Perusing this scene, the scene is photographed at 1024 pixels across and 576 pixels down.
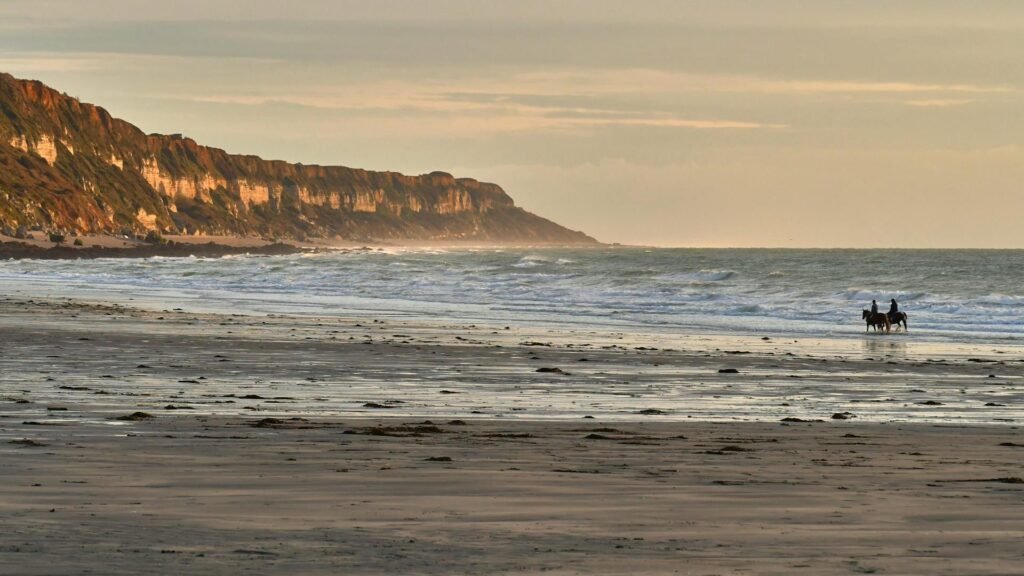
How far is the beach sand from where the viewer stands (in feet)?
22.3

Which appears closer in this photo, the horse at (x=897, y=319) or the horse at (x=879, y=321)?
the horse at (x=879, y=321)

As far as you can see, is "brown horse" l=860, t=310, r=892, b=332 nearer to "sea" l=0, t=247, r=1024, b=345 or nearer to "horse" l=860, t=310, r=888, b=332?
"horse" l=860, t=310, r=888, b=332

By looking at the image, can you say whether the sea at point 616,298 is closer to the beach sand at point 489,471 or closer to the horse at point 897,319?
the horse at point 897,319

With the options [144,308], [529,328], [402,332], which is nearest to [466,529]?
[402,332]

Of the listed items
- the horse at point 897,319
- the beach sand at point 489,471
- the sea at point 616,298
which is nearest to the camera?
the beach sand at point 489,471

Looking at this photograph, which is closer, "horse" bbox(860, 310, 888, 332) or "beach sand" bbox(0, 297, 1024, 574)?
"beach sand" bbox(0, 297, 1024, 574)

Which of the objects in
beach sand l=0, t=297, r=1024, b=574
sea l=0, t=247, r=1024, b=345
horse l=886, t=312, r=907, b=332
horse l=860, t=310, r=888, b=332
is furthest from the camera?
sea l=0, t=247, r=1024, b=345

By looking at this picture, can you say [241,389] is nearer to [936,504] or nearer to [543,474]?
[543,474]

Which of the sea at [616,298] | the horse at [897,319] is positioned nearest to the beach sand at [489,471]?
the horse at [897,319]

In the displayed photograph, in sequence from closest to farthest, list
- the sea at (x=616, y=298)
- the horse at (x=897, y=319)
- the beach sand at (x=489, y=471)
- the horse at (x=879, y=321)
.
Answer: the beach sand at (x=489, y=471), the horse at (x=879, y=321), the horse at (x=897, y=319), the sea at (x=616, y=298)

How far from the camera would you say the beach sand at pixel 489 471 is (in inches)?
267

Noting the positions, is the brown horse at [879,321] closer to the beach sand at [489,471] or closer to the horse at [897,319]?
the horse at [897,319]

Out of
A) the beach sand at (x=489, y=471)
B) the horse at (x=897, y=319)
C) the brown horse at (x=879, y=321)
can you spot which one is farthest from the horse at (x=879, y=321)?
the beach sand at (x=489, y=471)

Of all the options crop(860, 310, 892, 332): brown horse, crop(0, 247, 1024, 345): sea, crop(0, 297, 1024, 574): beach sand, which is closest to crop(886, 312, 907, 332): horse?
crop(860, 310, 892, 332): brown horse
